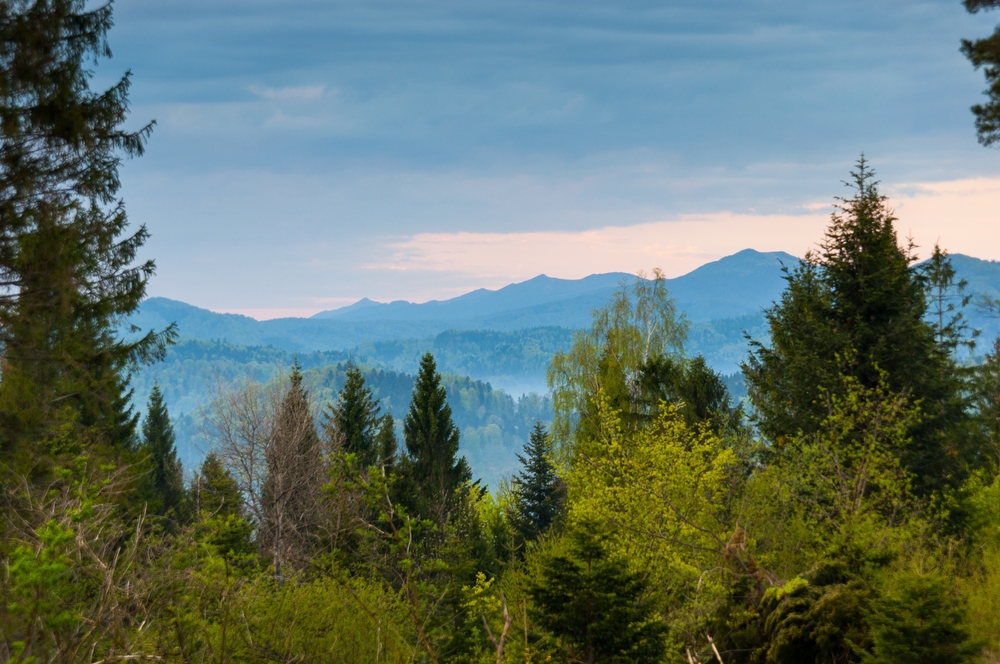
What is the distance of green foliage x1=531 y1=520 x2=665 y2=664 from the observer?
9.67m

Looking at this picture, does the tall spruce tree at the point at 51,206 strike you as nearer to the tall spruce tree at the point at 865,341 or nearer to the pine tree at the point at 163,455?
the tall spruce tree at the point at 865,341

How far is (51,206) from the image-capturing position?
12.5m

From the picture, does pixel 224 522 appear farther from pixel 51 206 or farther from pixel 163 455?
pixel 163 455

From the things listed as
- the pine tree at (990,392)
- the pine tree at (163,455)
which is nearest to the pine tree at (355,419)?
the pine tree at (163,455)

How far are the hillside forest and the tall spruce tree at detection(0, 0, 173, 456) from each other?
1.7 inches

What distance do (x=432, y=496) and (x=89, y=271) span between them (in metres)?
22.2

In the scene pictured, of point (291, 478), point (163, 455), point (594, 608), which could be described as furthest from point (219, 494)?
point (163, 455)

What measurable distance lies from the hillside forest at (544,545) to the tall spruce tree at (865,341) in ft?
0.25

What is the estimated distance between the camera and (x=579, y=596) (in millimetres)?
9648

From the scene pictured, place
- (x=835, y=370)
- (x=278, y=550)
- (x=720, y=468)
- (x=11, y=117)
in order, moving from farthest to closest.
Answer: (x=278, y=550)
(x=835, y=370)
(x=720, y=468)
(x=11, y=117)

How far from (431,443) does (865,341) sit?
2120 cm

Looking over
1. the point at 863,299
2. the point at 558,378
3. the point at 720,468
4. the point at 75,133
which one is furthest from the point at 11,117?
the point at 558,378

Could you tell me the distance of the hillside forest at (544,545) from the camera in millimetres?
6535

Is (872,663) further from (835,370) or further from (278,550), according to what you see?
(278,550)
